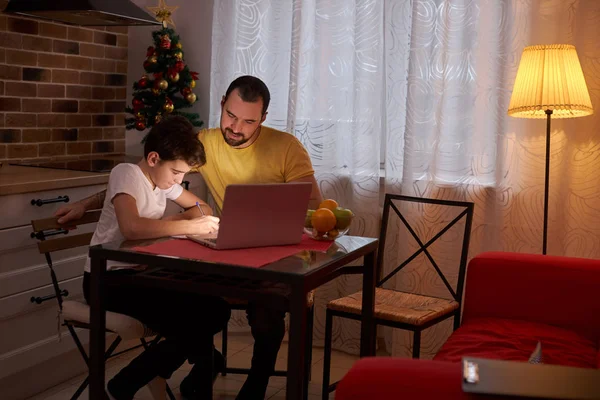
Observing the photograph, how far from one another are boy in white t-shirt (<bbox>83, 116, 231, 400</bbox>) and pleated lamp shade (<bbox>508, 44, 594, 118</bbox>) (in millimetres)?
1335

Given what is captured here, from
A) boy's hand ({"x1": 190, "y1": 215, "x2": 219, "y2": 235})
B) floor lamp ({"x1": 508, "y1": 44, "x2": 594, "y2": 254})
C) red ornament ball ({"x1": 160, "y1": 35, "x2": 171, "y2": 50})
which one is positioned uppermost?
red ornament ball ({"x1": 160, "y1": 35, "x2": 171, "y2": 50})

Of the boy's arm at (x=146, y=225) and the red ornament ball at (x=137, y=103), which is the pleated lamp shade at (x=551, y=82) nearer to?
the boy's arm at (x=146, y=225)

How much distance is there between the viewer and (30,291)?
3105 mm

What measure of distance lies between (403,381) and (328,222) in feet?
3.30

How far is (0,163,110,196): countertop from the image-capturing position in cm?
297

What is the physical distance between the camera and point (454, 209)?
12.1 feet

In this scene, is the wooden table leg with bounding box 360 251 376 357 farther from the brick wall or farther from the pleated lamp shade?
the brick wall

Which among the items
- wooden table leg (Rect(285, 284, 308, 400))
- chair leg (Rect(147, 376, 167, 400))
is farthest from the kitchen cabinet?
wooden table leg (Rect(285, 284, 308, 400))

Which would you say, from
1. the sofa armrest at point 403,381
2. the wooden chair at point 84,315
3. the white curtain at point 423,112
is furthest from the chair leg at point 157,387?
the white curtain at point 423,112

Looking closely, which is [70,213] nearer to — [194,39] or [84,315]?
[84,315]

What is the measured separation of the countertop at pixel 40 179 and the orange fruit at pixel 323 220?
3.78 ft

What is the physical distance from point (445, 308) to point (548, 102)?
2.85 ft

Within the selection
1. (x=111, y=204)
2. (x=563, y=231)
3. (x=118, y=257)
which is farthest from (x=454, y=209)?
(x=118, y=257)

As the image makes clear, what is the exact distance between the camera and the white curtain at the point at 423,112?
3.47 m
